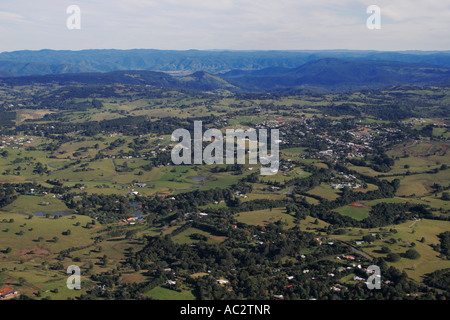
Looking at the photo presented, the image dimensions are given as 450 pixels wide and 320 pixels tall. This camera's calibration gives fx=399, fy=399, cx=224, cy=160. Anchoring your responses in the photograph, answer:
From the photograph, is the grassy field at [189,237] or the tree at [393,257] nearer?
the tree at [393,257]

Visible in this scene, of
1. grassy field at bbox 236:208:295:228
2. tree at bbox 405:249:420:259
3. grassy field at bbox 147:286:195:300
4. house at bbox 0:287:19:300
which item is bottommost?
grassy field at bbox 147:286:195:300

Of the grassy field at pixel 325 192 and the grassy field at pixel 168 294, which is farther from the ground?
the grassy field at pixel 325 192

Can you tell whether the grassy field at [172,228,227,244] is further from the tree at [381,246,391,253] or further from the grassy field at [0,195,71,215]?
the grassy field at [0,195,71,215]

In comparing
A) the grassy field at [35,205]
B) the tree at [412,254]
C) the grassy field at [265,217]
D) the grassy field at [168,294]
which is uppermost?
the grassy field at [35,205]

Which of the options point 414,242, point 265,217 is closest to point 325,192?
point 265,217

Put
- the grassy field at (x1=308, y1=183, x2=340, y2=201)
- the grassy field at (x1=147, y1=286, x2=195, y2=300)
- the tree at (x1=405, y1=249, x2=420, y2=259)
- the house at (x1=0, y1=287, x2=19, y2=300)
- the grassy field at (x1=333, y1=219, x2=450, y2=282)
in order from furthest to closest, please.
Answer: the grassy field at (x1=308, y1=183, x2=340, y2=201) → the tree at (x1=405, y1=249, x2=420, y2=259) → the grassy field at (x1=333, y1=219, x2=450, y2=282) → the grassy field at (x1=147, y1=286, x2=195, y2=300) → the house at (x1=0, y1=287, x2=19, y2=300)

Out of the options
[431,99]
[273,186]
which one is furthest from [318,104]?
[273,186]

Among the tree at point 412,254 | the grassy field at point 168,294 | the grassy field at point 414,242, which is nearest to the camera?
the grassy field at point 168,294

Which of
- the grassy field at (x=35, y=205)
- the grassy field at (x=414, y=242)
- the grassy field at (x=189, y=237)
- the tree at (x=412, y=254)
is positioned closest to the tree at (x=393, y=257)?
the grassy field at (x=414, y=242)

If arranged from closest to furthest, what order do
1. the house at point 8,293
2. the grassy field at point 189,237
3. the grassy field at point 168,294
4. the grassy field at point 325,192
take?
the house at point 8,293
the grassy field at point 168,294
the grassy field at point 189,237
the grassy field at point 325,192

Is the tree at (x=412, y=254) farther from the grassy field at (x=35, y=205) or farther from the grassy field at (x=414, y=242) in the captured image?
the grassy field at (x=35, y=205)

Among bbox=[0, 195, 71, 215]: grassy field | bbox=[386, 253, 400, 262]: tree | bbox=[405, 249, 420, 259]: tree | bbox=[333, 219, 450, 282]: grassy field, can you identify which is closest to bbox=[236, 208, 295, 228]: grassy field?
bbox=[333, 219, 450, 282]: grassy field
